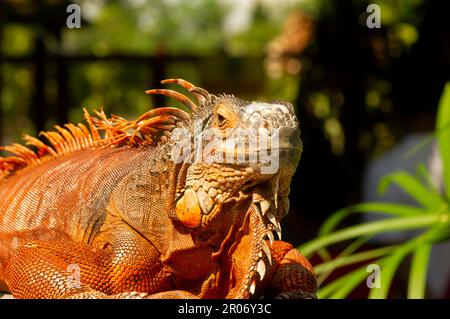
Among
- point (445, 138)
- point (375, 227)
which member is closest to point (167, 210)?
point (375, 227)

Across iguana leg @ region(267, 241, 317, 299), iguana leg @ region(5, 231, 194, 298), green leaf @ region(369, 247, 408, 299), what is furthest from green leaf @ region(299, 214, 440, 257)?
iguana leg @ region(5, 231, 194, 298)

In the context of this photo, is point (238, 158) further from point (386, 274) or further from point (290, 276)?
point (386, 274)

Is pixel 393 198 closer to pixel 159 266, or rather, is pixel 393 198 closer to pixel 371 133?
pixel 371 133

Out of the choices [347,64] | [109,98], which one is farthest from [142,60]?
[109,98]

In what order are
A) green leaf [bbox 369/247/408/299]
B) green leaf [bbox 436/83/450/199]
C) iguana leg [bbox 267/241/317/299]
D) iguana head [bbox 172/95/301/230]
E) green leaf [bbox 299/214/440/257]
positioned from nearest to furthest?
iguana head [bbox 172/95/301/230], iguana leg [bbox 267/241/317/299], green leaf [bbox 369/247/408/299], green leaf [bbox 299/214/440/257], green leaf [bbox 436/83/450/199]

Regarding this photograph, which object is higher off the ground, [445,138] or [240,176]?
→ [445,138]

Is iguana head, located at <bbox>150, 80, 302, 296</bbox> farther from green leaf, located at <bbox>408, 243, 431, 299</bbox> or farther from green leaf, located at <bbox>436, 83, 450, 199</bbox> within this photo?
green leaf, located at <bbox>436, 83, 450, 199</bbox>
